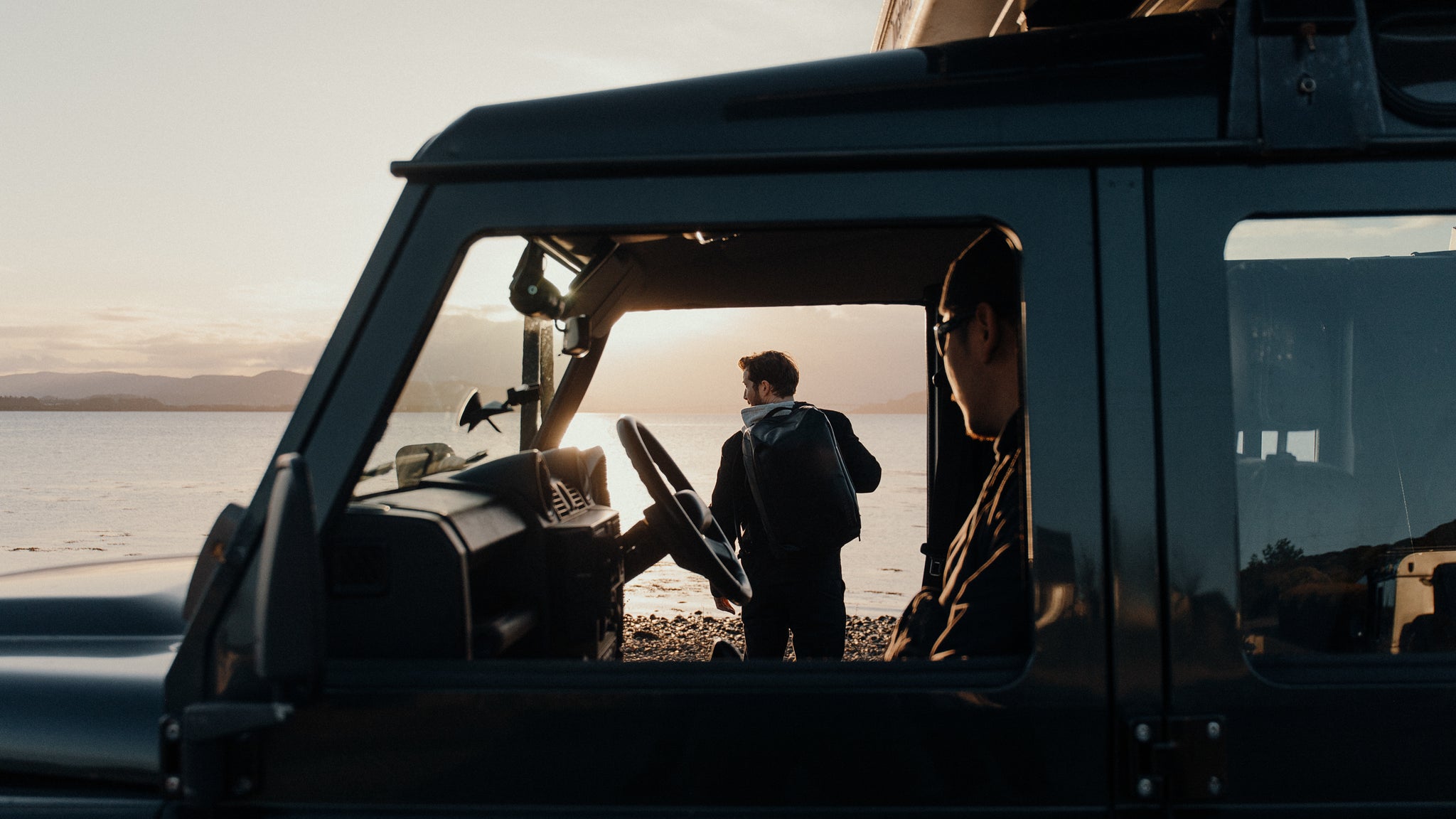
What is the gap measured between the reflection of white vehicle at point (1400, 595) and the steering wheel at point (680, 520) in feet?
3.76

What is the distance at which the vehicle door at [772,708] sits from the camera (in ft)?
3.43

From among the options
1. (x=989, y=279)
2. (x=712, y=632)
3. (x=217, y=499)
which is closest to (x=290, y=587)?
(x=989, y=279)

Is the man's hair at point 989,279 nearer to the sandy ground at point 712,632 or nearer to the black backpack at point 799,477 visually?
the black backpack at point 799,477

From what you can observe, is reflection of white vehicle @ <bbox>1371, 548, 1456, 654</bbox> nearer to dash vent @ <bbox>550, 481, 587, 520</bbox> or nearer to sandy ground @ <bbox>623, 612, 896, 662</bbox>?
dash vent @ <bbox>550, 481, 587, 520</bbox>

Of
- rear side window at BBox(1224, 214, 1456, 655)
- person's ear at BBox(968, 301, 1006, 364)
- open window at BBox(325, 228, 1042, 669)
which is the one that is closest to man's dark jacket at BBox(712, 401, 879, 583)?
open window at BBox(325, 228, 1042, 669)

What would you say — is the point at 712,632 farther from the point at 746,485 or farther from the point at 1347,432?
the point at 1347,432

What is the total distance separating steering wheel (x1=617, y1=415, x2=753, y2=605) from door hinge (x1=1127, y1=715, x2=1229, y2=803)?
0.96 m

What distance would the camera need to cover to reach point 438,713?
→ 3.49ft

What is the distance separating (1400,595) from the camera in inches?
49.2

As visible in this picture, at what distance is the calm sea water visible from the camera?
7.05ft

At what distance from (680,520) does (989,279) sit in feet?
2.53

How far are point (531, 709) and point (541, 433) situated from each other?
1.28 metres

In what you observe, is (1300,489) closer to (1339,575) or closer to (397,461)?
(1339,575)

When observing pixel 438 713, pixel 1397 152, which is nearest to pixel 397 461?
pixel 438 713
